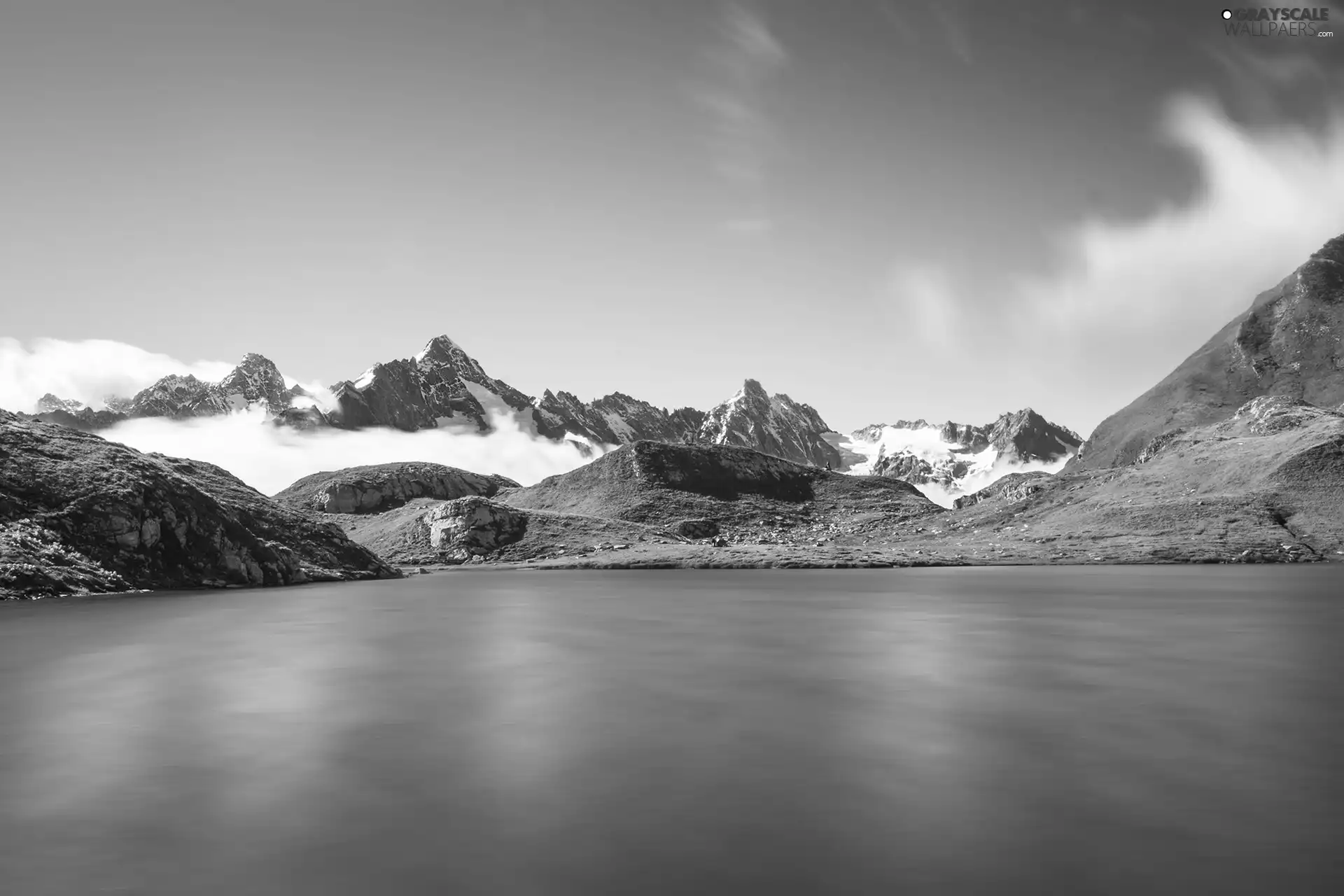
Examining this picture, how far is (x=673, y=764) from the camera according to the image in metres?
21.7

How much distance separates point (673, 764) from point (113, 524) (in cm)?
9611

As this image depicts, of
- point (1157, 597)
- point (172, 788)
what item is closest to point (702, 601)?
point (1157, 597)

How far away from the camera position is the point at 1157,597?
87.1m

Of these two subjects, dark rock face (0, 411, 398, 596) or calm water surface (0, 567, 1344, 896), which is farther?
dark rock face (0, 411, 398, 596)

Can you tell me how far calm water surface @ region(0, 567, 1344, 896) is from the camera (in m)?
14.3

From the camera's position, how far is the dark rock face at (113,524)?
85.1 m

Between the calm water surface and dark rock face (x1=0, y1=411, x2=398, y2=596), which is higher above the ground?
dark rock face (x1=0, y1=411, x2=398, y2=596)

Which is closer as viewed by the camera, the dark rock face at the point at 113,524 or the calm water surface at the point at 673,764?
the calm water surface at the point at 673,764

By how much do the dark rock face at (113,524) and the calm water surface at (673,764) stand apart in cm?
4282

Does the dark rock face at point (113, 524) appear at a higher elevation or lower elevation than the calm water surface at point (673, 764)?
higher

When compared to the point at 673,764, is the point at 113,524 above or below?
above

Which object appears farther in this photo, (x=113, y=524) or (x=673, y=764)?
(x=113, y=524)

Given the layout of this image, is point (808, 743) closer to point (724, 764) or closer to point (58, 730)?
point (724, 764)

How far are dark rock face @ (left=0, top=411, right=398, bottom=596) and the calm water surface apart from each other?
140 ft
